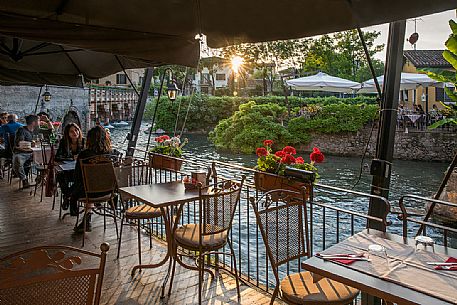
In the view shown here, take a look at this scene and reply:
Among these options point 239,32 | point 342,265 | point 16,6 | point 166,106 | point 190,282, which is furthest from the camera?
point 166,106

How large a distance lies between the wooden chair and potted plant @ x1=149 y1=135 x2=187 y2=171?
11.8 feet

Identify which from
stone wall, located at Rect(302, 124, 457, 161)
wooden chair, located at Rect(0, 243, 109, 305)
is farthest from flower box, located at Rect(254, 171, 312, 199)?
stone wall, located at Rect(302, 124, 457, 161)

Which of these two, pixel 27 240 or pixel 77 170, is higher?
pixel 77 170

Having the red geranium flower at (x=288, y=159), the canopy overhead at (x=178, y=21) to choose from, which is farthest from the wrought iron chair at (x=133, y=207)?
the canopy overhead at (x=178, y=21)

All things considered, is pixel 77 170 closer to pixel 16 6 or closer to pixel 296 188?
pixel 16 6

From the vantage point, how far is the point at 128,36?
2938 mm

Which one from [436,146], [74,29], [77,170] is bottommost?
[436,146]

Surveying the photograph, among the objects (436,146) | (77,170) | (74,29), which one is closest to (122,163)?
(77,170)

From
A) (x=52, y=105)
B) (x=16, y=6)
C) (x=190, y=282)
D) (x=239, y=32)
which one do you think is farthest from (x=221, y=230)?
(x=52, y=105)

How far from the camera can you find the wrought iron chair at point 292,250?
2176 mm

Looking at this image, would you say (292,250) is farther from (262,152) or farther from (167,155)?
(167,155)

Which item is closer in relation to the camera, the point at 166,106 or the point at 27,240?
the point at 27,240

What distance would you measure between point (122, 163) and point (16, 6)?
2.32m

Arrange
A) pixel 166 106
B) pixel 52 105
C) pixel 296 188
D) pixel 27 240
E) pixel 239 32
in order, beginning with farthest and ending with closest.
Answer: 1. pixel 166 106
2. pixel 52 105
3. pixel 27 240
4. pixel 296 188
5. pixel 239 32
